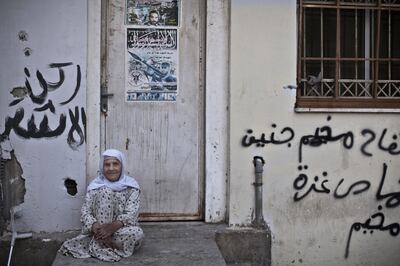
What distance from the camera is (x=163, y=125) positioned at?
5422 mm

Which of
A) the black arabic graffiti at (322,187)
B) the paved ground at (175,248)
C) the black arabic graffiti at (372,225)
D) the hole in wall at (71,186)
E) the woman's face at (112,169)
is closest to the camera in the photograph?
the paved ground at (175,248)

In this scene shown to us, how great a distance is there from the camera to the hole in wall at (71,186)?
518 cm

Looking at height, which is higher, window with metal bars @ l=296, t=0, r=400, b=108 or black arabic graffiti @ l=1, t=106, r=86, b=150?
window with metal bars @ l=296, t=0, r=400, b=108

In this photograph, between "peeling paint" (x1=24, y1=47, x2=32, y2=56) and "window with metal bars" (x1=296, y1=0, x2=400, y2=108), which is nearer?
"peeling paint" (x1=24, y1=47, x2=32, y2=56)

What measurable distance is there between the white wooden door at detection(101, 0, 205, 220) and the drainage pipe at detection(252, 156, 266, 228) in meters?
0.54

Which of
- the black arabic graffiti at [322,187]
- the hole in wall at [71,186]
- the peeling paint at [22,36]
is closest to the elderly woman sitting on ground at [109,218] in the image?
the hole in wall at [71,186]

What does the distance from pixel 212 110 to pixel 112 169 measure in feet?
3.85

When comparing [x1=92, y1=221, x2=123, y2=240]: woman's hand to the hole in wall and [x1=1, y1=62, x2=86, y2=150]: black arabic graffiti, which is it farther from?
[x1=1, y1=62, x2=86, y2=150]: black arabic graffiti

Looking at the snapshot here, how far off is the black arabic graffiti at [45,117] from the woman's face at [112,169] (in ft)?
1.85

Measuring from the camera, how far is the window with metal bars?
5.41m

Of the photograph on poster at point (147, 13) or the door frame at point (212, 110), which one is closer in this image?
the door frame at point (212, 110)

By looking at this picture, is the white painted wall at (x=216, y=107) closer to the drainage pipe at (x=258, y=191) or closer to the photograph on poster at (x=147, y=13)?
the drainage pipe at (x=258, y=191)

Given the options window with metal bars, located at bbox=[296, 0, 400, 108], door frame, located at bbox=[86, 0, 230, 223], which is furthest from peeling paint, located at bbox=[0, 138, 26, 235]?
window with metal bars, located at bbox=[296, 0, 400, 108]

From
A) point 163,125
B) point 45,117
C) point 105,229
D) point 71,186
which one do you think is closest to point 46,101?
point 45,117
